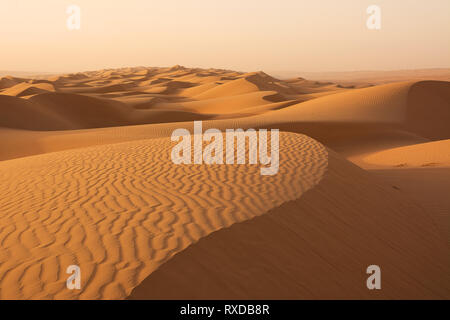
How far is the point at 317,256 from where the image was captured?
459cm

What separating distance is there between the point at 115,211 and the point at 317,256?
8.24 ft

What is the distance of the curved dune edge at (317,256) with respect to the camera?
3.75 metres

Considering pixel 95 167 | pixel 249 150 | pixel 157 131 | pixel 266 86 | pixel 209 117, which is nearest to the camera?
pixel 95 167

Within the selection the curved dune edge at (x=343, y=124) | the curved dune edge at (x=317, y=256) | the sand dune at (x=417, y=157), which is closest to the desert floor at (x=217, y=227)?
the curved dune edge at (x=317, y=256)

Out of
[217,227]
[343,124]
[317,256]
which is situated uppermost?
[217,227]

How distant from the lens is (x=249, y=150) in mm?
8609

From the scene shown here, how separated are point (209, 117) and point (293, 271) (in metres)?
27.1

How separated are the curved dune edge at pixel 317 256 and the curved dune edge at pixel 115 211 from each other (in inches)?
8.5

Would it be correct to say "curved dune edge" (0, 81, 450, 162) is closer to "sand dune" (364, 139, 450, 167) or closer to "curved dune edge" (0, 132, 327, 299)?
"sand dune" (364, 139, 450, 167)

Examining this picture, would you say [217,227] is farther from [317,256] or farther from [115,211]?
[115,211]

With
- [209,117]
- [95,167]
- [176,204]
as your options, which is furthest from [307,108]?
[176,204]

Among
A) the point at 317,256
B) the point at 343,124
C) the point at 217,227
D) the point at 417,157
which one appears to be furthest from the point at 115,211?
the point at 343,124
